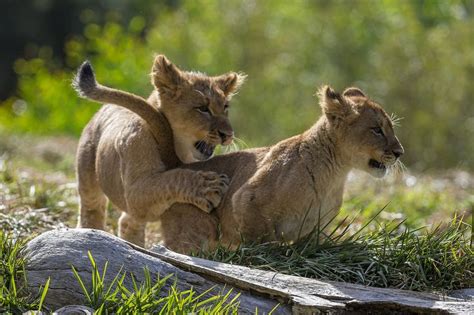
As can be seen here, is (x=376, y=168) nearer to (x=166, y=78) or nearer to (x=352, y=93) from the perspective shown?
(x=352, y=93)

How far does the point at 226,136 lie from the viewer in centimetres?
863

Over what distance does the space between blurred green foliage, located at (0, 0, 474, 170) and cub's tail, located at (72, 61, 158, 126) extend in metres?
12.4

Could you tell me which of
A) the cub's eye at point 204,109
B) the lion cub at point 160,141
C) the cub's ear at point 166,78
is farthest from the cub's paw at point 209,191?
the cub's ear at point 166,78

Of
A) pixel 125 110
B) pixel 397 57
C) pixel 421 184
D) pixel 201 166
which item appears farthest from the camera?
pixel 397 57

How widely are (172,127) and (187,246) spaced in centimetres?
123

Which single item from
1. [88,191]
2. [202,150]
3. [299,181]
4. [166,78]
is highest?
[166,78]

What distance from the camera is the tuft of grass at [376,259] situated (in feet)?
23.4

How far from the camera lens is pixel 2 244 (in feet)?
21.7

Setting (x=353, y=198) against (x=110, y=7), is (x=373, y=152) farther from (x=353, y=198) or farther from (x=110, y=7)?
(x=110, y=7)

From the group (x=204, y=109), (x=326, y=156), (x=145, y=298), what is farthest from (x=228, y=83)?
(x=145, y=298)

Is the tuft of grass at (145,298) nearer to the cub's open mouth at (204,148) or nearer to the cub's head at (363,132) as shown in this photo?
the cub's head at (363,132)

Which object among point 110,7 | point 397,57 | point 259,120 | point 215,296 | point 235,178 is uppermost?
point 110,7

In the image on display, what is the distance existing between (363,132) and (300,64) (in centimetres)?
1643

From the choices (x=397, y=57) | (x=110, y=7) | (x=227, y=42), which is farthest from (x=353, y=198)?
(x=110, y=7)
